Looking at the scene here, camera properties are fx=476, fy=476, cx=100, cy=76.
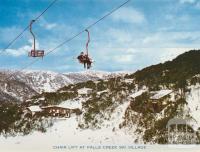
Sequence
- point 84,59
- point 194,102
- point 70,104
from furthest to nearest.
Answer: point 70,104 < point 194,102 < point 84,59

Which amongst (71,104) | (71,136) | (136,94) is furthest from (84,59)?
(71,104)

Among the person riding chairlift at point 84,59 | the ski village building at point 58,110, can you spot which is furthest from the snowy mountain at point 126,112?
the person riding chairlift at point 84,59

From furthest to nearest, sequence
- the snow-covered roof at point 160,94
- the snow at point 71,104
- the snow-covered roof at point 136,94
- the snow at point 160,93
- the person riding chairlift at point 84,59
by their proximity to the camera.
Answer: the snow at point 71,104, the snow-covered roof at point 136,94, the snow at point 160,93, the snow-covered roof at point 160,94, the person riding chairlift at point 84,59

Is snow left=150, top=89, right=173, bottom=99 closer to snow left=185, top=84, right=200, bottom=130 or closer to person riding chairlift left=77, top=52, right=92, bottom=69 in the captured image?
snow left=185, top=84, right=200, bottom=130

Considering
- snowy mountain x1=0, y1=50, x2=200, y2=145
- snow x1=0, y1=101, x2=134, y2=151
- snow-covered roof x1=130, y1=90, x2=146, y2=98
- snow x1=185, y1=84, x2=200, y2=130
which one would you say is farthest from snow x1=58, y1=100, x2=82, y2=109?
snow x1=185, y1=84, x2=200, y2=130

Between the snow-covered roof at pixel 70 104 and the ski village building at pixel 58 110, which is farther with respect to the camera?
the snow-covered roof at pixel 70 104

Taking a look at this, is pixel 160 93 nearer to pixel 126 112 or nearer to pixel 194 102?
pixel 194 102

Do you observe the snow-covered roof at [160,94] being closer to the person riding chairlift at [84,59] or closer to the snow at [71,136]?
the snow at [71,136]

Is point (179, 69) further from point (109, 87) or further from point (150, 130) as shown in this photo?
point (150, 130)

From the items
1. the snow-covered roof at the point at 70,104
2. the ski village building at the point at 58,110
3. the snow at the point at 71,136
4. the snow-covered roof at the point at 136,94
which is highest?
the snow-covered roof at the point at 136,94

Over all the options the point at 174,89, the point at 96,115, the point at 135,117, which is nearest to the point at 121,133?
the point at 135,117

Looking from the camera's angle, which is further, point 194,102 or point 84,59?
point 194,102
